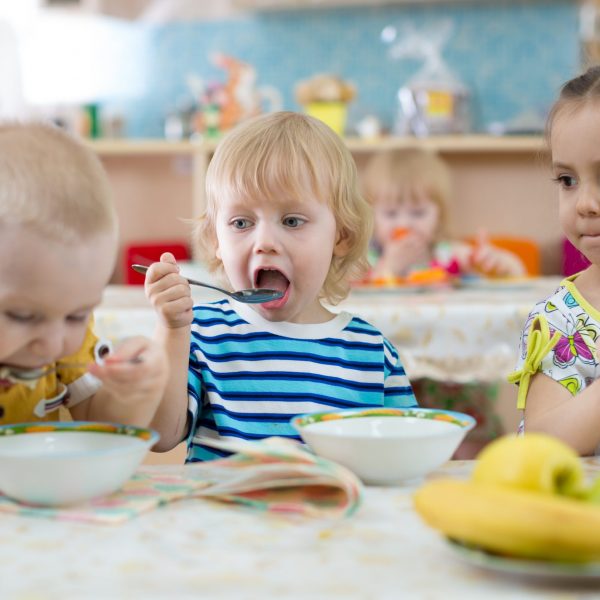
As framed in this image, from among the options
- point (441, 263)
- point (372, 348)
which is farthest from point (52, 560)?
point (441, 263)

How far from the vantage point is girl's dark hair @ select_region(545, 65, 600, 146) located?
1.16 meters

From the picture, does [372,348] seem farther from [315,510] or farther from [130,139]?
[130,139]

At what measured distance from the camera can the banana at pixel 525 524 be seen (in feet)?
1.87

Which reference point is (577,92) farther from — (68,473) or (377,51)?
(377,51)

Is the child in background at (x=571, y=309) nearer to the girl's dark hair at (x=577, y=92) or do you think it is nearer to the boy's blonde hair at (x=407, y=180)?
the girl's dark hair at (x=577, y=92)

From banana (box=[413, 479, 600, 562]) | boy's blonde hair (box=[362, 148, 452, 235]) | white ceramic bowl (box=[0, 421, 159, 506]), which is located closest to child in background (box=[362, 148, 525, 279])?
boy's blonde hair (box=[362, 148, 452, 235])

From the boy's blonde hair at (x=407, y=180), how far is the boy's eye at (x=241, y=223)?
6.29 ft

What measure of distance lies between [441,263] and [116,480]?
6.13ft

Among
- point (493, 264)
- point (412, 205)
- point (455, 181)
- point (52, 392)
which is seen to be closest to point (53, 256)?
point (52, 392)

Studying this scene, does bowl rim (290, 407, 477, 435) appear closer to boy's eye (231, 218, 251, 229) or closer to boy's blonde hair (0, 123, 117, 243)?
boy's blonde hair (0, 123, 117, 243)

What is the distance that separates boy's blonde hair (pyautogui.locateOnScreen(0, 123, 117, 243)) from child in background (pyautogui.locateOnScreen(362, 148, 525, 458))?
1.46 metres

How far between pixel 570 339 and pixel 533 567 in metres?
0.66

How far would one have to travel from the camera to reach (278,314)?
1.23 meters

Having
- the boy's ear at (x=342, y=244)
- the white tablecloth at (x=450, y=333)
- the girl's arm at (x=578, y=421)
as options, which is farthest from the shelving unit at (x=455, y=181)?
the girl's arm at (x=578, y=421)
